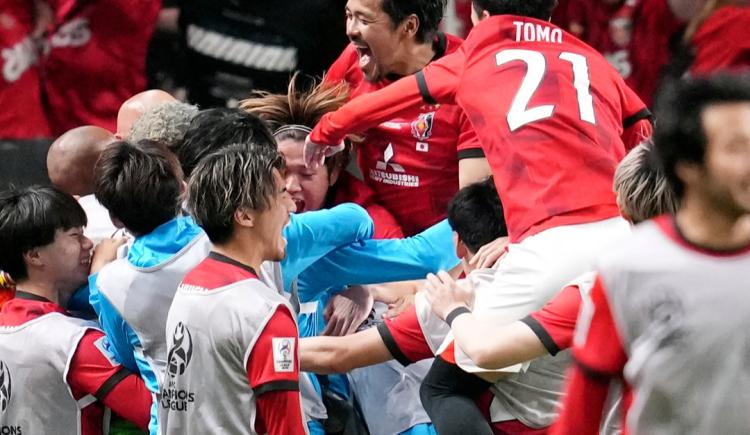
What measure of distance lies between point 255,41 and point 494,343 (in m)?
2.92

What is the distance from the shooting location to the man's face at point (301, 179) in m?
4.35

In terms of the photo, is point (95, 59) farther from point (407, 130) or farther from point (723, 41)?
point (723, 41)

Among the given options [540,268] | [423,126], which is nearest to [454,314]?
[540,268]

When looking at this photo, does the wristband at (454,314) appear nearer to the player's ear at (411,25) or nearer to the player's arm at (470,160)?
the player's arm at (470,160)

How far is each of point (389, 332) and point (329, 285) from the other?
48 cm

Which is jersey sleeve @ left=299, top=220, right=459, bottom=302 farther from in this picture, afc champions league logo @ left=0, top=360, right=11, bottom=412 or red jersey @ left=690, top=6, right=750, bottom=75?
red jersey @ left=690, top=6, right=750, bottom=75

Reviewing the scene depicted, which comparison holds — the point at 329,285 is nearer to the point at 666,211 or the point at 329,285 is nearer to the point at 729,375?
the point at 666,211

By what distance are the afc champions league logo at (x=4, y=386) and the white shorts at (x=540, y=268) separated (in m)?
1.22

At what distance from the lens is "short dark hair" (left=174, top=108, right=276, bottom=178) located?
3762 mm

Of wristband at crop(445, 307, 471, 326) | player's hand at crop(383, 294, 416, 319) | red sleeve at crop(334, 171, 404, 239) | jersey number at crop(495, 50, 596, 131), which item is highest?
jersey number at crop(495, 50, 596, 131)

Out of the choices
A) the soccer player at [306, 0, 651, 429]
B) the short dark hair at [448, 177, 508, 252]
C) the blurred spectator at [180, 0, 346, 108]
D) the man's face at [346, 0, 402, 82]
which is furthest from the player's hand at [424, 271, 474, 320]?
the blurred spectator at [180, 0, 346, 108]

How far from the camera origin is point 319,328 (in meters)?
4.32

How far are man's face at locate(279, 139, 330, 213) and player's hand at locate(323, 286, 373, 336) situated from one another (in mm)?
315

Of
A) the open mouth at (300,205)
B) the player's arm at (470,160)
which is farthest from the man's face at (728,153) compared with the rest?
the open mouth at (300,205)
